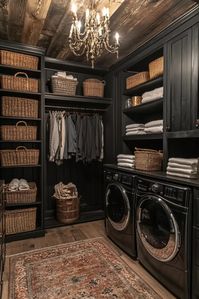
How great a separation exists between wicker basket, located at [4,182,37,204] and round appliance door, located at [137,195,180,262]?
1.44 meters

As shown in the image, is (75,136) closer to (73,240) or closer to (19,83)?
(19,83)

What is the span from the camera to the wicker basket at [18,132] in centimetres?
258

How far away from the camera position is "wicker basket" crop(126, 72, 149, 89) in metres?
2.57

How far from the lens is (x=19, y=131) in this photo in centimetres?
264

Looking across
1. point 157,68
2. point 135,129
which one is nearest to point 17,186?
point 135,129

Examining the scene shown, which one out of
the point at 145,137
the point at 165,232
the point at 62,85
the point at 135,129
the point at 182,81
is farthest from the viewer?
the point at 62,85

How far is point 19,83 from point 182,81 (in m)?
Answer: 1.97

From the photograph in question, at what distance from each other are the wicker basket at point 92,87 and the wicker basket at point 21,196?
5.36 ft

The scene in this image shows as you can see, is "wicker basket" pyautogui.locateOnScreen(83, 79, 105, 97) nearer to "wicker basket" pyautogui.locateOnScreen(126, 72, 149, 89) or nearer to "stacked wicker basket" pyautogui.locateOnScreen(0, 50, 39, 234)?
"wicker basket" pyautogui.locateOnScreen(126, 72, 149, 89)

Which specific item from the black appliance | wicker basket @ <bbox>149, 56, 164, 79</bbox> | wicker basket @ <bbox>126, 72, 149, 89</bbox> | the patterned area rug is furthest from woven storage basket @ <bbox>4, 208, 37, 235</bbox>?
wicker basket @ <bbox>149, 56, 164, 79</bbox>

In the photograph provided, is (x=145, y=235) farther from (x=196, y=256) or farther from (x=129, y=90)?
(x=129, y=90)

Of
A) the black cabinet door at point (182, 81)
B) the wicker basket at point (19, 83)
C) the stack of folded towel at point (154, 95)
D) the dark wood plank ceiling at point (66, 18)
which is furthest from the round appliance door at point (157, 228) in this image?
the wicker basket at point (19, 83)

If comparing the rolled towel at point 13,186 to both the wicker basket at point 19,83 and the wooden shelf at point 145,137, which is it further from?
→ the wooden shelf at point 145,137

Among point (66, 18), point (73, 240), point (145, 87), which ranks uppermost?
point (66, 18)
